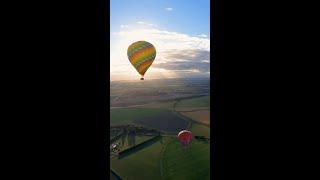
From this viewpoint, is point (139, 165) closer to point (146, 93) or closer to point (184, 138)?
point (184, 138)

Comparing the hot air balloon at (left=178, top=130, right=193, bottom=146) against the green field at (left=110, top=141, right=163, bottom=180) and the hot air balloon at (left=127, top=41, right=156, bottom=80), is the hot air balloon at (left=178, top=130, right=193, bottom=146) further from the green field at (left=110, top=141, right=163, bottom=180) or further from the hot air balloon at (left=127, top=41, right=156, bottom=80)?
the hot air balloon at (left=127, top=41, right=156, bottom=80)

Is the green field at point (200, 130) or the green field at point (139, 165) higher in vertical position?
the green field at point (200, 130)

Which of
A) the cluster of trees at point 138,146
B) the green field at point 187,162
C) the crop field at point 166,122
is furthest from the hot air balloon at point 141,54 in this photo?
the crop field at point 166,122

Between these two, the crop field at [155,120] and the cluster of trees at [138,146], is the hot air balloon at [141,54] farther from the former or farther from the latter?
the crop field at [155,120]

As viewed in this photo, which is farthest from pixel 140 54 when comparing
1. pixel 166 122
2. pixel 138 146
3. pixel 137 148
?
pixel 166 122
